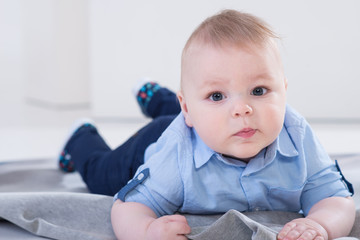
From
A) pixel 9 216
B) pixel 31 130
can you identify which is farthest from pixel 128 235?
pixel 31 130

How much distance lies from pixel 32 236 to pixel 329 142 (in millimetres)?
1638

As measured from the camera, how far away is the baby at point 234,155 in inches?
38.0

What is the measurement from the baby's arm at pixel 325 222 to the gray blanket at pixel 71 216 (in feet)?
0.14

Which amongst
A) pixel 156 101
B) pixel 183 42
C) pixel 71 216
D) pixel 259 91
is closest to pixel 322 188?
pixel 259 91

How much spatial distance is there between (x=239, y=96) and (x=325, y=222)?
0.85 feet

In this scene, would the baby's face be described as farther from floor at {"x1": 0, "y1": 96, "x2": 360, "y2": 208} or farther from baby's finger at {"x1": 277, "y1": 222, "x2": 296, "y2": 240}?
floor at {"x1": 0, "y1": 96, "x2": 360, "y2": 208}

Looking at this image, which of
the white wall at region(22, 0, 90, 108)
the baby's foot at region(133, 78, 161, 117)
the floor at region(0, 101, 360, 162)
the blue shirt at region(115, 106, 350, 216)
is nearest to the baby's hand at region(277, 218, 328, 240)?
the blue shirt at region(115, 106, 350, 216)

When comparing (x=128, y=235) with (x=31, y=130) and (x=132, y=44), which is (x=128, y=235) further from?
(x=132, y=44)

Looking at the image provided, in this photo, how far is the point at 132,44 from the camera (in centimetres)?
311

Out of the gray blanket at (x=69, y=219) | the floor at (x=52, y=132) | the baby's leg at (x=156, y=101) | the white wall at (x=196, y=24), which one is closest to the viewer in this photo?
the gray blanket at (x=69, y=219)

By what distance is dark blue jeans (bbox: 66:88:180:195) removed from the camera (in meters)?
1.32

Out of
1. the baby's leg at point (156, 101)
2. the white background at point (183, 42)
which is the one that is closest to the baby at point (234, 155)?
the baby's leg at point (156, 101)

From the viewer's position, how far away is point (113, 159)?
54.6 inches

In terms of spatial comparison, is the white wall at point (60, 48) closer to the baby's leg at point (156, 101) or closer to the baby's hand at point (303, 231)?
the baby's leg at point (156, 101)
